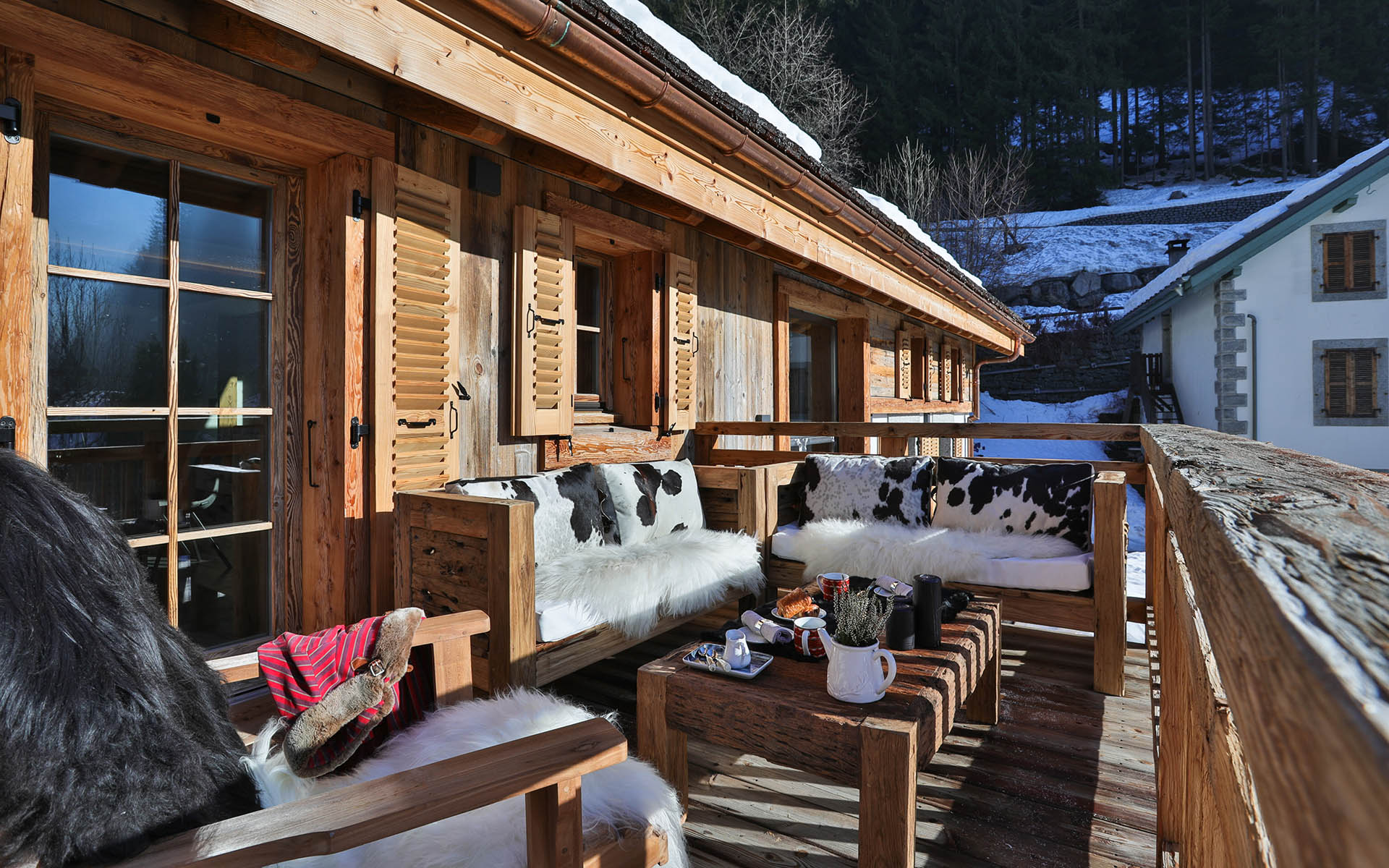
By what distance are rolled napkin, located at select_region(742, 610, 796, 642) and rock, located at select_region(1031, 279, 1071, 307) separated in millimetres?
23141

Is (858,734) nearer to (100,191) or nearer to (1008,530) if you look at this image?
(1008,530)

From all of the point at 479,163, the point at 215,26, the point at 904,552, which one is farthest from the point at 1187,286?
the point at 215,26

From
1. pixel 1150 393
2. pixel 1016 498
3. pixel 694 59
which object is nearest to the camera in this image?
pixel 1016 498

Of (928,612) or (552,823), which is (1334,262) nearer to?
(928,612)

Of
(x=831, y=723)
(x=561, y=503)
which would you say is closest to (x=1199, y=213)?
(x=561, y=503)

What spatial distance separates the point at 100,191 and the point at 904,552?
319cm

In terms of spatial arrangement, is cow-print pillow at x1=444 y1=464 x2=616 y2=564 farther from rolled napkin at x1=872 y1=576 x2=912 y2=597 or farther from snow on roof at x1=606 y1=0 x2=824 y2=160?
snow on roof at x1=606 y1=0 x2=824 y2=160

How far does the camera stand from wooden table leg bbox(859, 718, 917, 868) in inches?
60.1

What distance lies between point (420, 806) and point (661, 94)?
257cm

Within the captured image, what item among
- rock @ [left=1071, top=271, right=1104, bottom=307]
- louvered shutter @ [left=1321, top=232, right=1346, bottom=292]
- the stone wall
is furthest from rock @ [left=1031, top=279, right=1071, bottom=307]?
louvered shutter @ [left=1321, top=232, right=1346, bottom=292]

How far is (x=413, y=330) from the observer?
2887 mm

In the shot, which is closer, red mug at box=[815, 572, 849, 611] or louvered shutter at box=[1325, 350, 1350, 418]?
red mug at box=[815, 572, 849, 611]

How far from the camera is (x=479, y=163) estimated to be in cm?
320

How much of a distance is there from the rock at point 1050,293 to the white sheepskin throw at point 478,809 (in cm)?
2397
